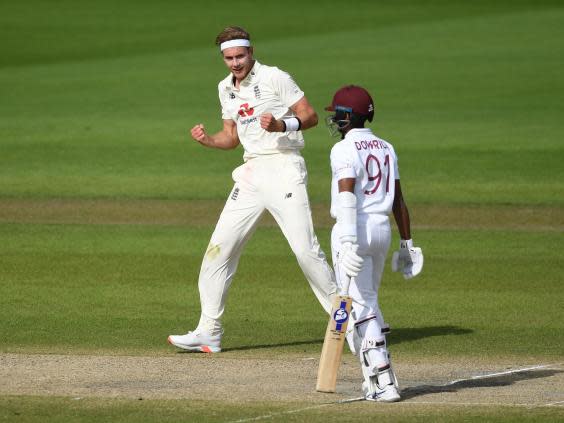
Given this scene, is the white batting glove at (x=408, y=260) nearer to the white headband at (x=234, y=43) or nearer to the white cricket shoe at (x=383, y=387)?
the white cricket shoe at (x=383, y=387)

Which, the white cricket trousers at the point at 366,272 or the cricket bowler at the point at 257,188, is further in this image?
the cricket bowler at the point at 257,188

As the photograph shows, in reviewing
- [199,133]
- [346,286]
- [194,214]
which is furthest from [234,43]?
[194,214]

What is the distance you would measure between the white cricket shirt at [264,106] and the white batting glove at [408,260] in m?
1.77

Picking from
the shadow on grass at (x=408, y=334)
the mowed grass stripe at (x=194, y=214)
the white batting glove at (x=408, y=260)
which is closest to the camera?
the white batting glove at (x=408, y=260)

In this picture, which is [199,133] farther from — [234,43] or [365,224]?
[365,224]

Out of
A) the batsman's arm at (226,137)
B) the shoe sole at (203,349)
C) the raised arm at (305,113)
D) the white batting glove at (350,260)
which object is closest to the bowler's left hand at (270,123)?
the raised arm at (305,113)

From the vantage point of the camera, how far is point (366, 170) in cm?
844

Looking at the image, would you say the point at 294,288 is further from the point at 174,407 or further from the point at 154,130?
the point at 154,130

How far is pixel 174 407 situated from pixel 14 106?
20.6 meters

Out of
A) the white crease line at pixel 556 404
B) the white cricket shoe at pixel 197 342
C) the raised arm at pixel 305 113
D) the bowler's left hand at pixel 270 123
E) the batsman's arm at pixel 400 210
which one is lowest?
the white crease line at pixel 556 404

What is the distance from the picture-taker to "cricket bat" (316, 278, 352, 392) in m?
8.30

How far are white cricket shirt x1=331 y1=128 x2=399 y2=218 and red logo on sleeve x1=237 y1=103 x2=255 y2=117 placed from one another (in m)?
1.81

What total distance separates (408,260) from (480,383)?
3.28ft

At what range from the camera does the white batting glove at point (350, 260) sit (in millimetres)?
8133
